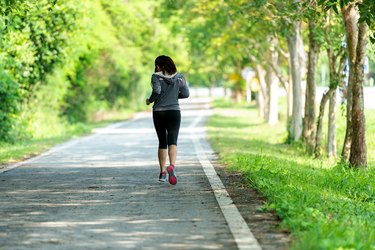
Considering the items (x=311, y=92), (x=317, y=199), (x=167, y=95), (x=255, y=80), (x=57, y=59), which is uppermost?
(x=57, y=59)

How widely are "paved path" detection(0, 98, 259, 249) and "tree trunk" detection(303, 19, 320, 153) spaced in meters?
4.89

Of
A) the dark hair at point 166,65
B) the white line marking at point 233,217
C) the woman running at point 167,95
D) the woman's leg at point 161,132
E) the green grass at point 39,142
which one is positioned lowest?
the green grass at point 39,142

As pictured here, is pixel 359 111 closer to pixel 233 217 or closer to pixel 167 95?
pixel 167 95

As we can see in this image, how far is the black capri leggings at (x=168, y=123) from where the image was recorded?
42.4 feet

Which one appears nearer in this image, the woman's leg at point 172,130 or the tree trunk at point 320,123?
the woman's leg at point 172,130

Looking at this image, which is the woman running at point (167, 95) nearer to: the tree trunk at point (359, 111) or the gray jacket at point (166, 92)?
the gray jacket at point (166, 92)

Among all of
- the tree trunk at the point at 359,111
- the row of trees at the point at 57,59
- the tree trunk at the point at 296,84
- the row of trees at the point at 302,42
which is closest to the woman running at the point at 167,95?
the row of trees at the point at 57,59

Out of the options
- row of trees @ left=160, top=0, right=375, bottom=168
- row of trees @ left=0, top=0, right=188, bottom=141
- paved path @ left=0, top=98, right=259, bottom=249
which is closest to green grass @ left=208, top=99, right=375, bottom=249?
paved path @ left=0, top=98, right=259, bottom=249

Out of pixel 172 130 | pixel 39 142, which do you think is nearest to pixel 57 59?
pixel 39 142

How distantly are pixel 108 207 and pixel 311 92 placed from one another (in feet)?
40.0

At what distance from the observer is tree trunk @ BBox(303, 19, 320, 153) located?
69.2 ft

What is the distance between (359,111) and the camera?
15.6 meters

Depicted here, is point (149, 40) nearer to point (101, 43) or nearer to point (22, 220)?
point (101, 43)

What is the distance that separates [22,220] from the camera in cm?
930
